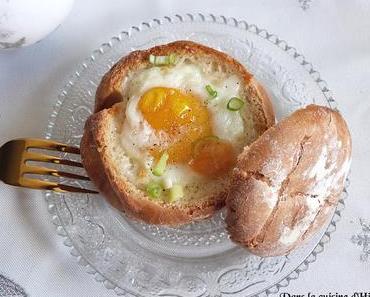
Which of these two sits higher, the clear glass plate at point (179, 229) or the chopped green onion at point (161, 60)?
the chopped green onion at point (161, 60)

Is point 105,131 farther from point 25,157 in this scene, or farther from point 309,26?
point 309,26

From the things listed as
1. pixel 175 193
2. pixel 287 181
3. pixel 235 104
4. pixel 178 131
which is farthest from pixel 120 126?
pixel 287 181

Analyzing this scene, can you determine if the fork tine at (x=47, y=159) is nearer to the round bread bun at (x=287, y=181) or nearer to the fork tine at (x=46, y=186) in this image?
the fork tine at (x=46, y=186)

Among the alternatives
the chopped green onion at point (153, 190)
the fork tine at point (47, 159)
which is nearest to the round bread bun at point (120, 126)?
the chopped green onion at point (153, 190)

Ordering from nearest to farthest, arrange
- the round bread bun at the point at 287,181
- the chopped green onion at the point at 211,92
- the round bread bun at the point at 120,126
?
the round bread bun at the point at 287,181 < the round bread bun at the point at 120,126 < the chopped green onion at the point at 211,92

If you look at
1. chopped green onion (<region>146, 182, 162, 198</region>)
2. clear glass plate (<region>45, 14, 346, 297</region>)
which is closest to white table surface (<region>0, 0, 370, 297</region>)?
clear glass plate (<region>45, 14, 346, 297</region>)

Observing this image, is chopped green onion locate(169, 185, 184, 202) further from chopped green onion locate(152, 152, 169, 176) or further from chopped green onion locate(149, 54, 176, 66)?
chopped green onion locate(149, 54, 176, 66)

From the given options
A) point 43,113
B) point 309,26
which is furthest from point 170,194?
point 309,26
